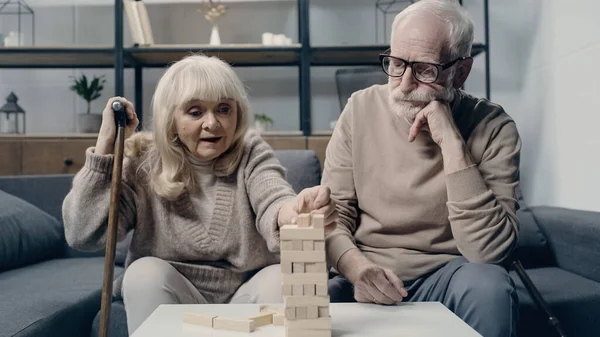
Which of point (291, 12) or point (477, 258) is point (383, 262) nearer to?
point (477, 258)

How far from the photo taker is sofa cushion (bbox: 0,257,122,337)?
4.86 ft

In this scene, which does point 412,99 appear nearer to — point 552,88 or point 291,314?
point 291,314

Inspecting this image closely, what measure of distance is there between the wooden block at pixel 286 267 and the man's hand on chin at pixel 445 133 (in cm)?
61

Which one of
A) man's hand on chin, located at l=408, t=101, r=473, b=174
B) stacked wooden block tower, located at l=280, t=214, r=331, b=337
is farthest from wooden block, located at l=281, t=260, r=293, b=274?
man's hand on chin, located at l=408, t=101, r=473, b=174

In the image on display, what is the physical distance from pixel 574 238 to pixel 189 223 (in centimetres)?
128

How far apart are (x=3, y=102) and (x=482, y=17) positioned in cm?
286

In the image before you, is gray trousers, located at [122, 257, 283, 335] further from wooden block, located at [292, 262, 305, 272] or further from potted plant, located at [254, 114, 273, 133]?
potted plant, located at [254, 114, 273, 133]

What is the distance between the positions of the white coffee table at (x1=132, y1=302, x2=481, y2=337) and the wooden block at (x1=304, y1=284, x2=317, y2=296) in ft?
0.30

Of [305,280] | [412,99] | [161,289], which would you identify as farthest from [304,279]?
[412,99]

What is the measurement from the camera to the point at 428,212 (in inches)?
60.2

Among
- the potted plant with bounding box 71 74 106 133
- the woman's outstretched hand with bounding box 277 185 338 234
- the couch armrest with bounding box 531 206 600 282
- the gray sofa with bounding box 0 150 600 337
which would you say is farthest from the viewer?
the potted plant with bounding box 71 74 106 133

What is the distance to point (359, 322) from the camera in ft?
3.54

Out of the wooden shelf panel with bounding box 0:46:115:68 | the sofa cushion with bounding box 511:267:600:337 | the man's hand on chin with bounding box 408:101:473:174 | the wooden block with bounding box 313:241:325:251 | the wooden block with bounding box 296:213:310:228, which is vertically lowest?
the sofa cushion with bounding box 511:267:600:337

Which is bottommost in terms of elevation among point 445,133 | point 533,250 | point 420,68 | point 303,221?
point 533,250
